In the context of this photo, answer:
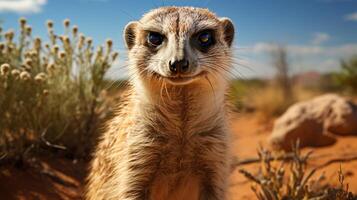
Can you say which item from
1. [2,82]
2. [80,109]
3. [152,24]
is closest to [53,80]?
[80,109]

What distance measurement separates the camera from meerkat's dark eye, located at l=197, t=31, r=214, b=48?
3271mm

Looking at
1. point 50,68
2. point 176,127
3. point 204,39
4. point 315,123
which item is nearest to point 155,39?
point 204,39

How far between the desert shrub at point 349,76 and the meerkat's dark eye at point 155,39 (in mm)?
11845

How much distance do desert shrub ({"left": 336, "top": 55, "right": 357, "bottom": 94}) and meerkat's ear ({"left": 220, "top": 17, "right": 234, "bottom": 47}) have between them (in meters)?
11.2

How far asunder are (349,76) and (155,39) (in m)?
11.9

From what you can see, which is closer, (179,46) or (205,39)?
(179,46)

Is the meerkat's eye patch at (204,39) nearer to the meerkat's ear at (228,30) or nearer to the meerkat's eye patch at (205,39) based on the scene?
the meerkat's eye patch at (205,39)

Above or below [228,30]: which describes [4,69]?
below

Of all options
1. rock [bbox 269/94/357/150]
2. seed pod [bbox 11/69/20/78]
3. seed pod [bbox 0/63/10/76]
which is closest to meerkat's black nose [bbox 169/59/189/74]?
seed pod [bbox 0/63/10/76]

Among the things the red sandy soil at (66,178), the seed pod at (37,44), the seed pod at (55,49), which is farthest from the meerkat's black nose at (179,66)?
the seed pod at (37,44)

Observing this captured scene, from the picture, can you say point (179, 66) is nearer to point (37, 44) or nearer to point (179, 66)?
point (179, 66)

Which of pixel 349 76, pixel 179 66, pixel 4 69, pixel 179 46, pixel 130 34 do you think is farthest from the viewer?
pixel 349 76

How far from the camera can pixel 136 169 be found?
329 centimetres

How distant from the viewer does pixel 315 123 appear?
717cm
